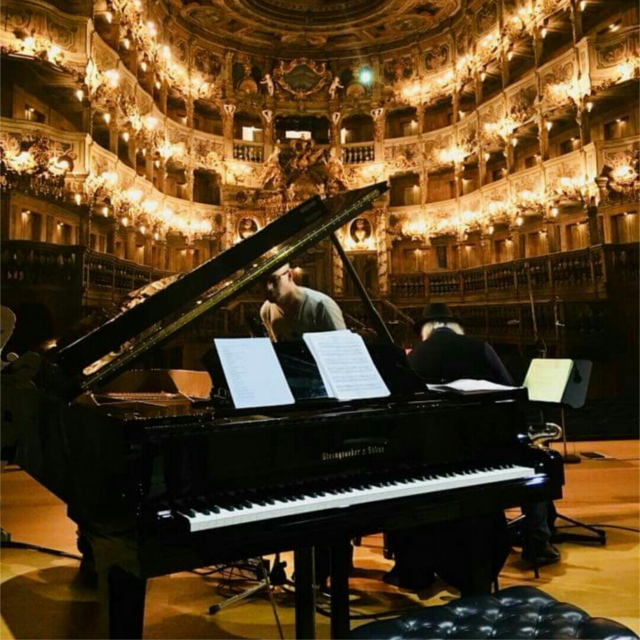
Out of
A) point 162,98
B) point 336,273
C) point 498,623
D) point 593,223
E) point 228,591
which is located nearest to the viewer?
point 498,623

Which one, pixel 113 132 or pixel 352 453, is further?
pixel 113 132

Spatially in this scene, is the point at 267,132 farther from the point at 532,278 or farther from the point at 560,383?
the point at 560,383

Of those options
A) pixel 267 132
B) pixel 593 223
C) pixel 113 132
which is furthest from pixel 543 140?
pixel 113 132

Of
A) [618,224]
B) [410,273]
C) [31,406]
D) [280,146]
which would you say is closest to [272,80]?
[280,146]

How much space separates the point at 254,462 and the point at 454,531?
4.37 ft

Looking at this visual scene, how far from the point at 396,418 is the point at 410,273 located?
14.9 m

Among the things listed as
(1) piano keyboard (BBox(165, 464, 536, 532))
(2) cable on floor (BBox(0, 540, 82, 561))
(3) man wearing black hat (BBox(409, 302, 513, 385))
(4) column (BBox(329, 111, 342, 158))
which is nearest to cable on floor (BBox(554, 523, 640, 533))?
(3) man wearing black hat (BBox(409, 302, 513, 385))

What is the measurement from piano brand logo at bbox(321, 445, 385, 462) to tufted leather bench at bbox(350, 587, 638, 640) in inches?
21.0

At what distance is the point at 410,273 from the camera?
16656 millimetres

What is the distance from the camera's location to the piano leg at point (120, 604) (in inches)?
63.1

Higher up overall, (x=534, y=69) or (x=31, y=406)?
(x=534, y=69)

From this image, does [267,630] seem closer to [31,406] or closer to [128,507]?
[128,507]

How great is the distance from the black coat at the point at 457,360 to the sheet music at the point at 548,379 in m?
0.37

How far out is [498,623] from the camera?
1.58 m
